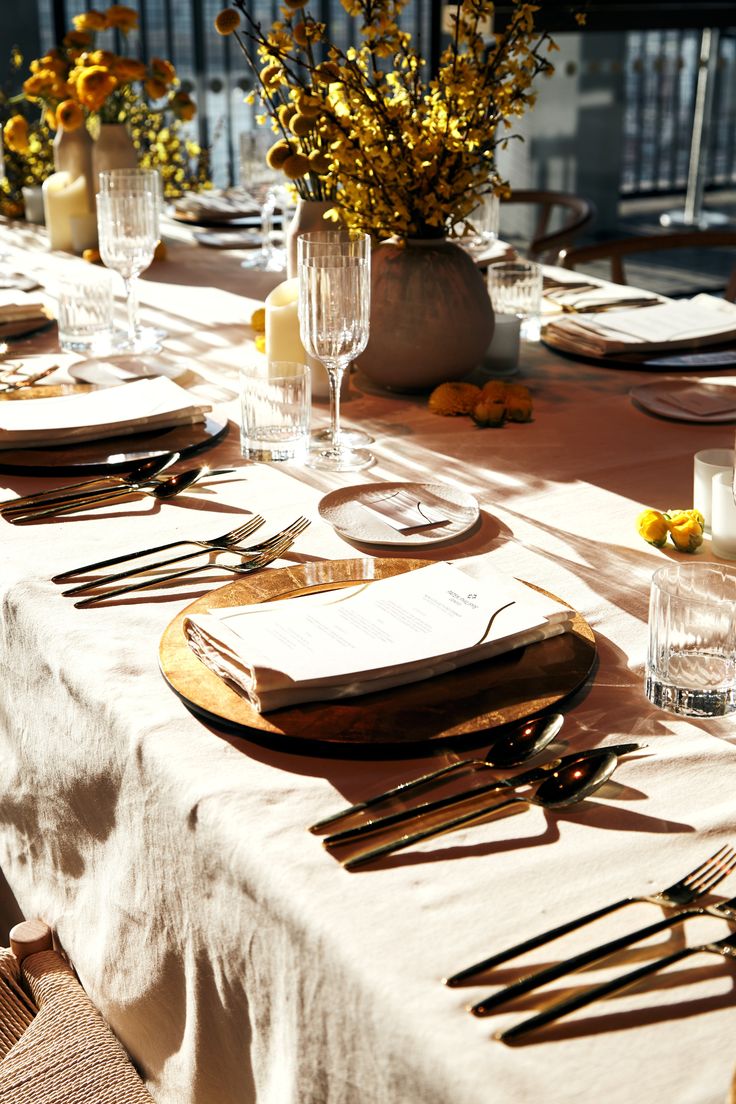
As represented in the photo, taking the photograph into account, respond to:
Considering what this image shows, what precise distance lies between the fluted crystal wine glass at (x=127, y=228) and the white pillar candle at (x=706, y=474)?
1.00 metres

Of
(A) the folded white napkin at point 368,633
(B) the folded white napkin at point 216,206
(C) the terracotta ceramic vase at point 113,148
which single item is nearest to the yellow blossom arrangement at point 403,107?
(A) the folded white napkin at point 368,633

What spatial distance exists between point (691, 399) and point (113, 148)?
5.07 feet

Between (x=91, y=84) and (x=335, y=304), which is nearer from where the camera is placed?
(x=335, y=304)

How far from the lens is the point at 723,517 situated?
4.02ft

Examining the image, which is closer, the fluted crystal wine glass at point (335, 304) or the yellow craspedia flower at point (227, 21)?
the fluted crystal wine glass at point (335, 304)

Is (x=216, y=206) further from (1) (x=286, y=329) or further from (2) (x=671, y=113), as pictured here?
(2) (x=671, y=113)

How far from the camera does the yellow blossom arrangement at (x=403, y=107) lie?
1582 millimetres

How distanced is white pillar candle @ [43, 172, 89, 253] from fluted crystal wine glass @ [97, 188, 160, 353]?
86 cm

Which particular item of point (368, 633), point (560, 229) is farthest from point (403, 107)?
point (560, 229)

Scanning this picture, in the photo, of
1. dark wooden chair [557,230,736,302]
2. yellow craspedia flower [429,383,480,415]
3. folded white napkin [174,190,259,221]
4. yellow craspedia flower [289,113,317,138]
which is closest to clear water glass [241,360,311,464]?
yellow craspedia flower [429,383,480,415]

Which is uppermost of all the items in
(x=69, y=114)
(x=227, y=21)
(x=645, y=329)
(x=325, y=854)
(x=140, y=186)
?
(x=227, y=21)

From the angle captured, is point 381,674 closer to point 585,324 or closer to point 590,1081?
point 590,1081

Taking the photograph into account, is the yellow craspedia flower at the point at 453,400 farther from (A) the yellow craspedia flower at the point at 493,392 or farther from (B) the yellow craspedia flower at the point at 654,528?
(B) the yellow craspedia flower at the point at 654,528

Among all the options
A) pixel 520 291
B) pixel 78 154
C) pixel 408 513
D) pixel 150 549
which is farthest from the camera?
pixel 78 154
